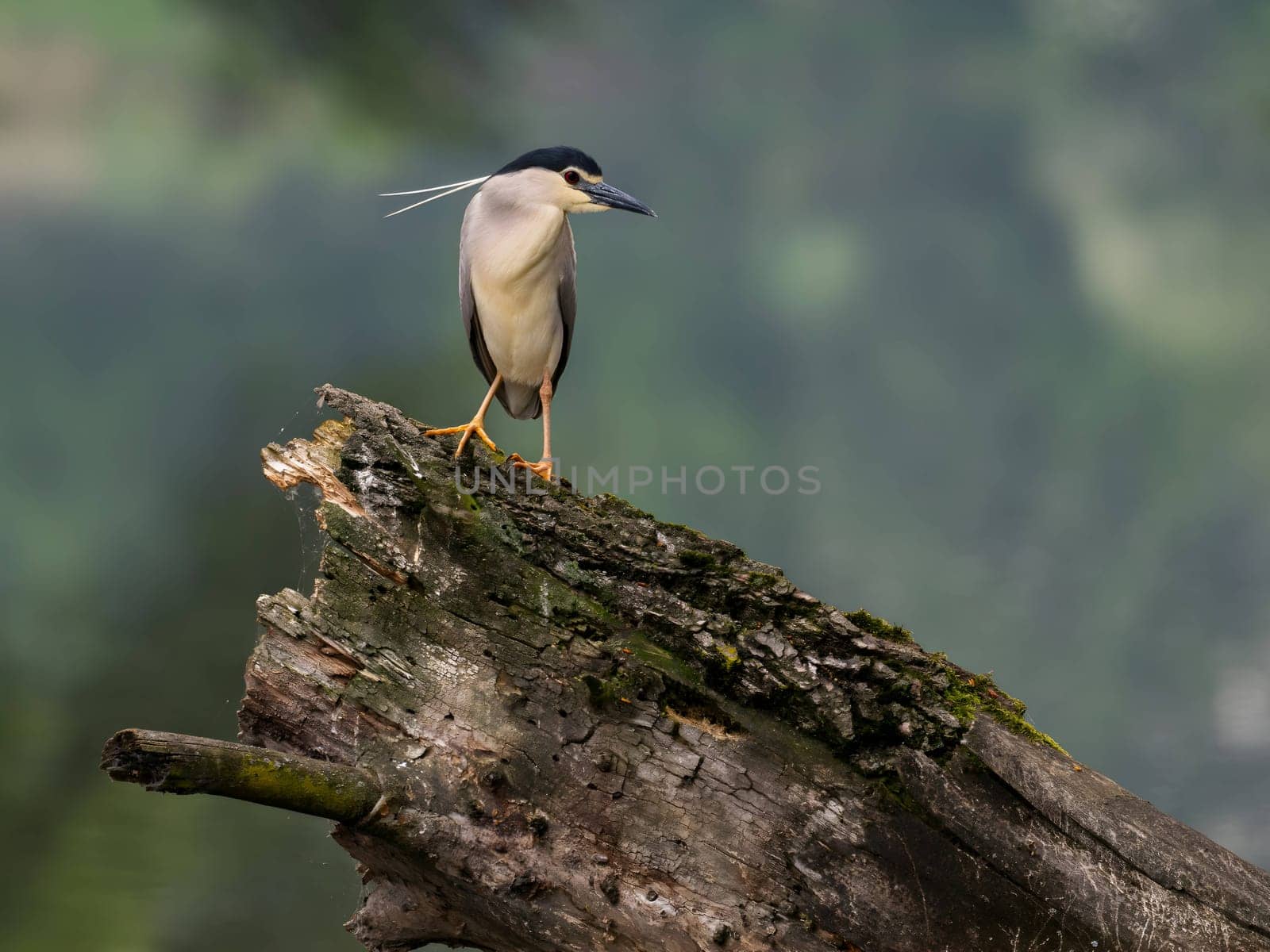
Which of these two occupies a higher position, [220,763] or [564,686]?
[564,686]

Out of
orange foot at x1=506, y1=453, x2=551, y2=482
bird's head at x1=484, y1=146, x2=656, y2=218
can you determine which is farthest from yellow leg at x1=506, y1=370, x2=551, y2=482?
bird's head at x1=484, y1=146, x2=656, y2=218

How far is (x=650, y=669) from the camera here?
2.67 metres

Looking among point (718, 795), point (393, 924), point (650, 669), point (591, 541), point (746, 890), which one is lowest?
point (393, 924)

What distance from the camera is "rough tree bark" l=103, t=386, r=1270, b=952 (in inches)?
98.5

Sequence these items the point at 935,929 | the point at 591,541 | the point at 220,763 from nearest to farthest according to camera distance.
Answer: the point at 220,763, the point at 935,929, the point at 591,541

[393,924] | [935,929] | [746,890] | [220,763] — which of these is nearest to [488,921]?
[393,924]

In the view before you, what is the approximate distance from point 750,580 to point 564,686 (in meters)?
0.62

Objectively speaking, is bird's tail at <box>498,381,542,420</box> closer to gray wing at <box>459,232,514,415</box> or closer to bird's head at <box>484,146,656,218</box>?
gray wing at <box>459,232,514,415</box>

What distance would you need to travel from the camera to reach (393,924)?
3.06 metres

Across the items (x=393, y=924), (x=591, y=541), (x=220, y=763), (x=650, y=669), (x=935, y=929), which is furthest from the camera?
(x=393, y=924)

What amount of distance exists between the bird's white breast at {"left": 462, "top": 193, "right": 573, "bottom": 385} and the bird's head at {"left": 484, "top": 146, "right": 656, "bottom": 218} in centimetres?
5

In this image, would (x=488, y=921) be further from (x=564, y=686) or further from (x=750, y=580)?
(x=750, y=580)

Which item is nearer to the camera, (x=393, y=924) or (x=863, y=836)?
(x=863, y=836)

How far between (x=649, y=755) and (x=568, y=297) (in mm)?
2666
